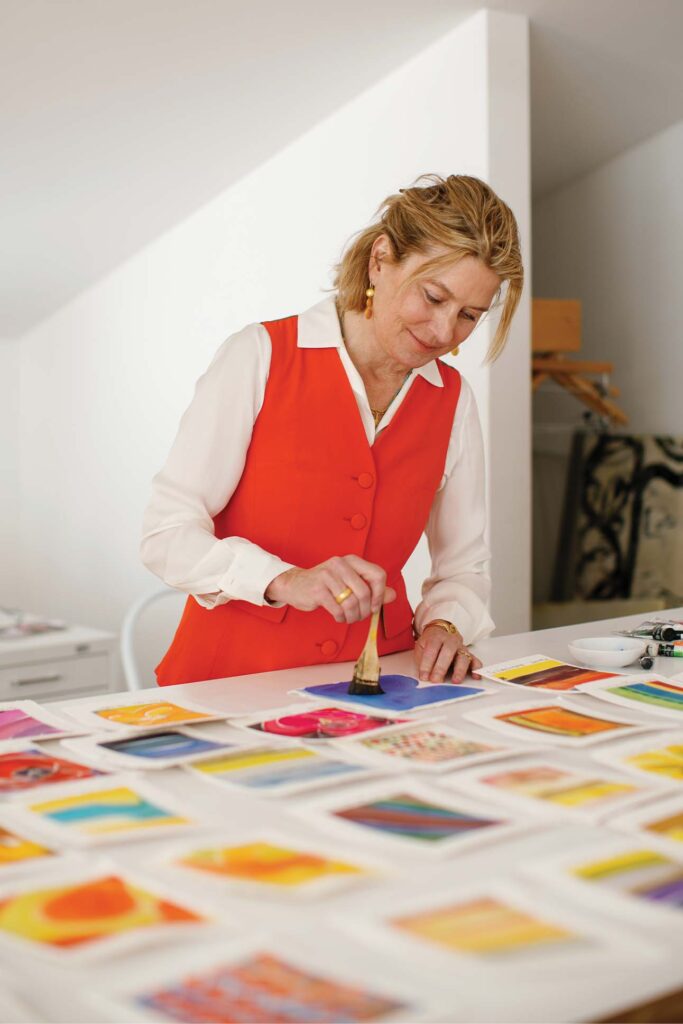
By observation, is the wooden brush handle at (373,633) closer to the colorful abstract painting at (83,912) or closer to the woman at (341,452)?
the woman at (341,452)

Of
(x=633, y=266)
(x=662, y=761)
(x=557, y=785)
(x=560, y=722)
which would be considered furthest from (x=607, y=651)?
(x=633, y=266)

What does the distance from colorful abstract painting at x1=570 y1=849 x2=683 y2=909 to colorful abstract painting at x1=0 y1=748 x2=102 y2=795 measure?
1.56 ft

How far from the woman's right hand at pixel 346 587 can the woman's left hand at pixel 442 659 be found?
0.18m

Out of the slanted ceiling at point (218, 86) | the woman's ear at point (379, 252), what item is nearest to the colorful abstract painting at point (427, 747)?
the woman's ear at point (379, 252)

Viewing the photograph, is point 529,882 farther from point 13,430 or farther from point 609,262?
point 13,430

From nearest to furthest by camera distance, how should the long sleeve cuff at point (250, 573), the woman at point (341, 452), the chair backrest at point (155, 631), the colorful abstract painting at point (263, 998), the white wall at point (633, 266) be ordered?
1. the colorful abstract painting at point (263, 998)
2. the long sleeve cuff at point (250, 573)
3. the woman at point (341, 452)
4. the white wall at point (633, 266)
5. the chair backrest at point (155, 631)

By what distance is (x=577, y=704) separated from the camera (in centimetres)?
131

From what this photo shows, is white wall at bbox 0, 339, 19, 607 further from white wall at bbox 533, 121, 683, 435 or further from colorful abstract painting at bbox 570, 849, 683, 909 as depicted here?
colorful abstract painting at bbox 570, 849, 683, 909

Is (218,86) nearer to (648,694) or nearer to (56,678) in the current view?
(56,678)

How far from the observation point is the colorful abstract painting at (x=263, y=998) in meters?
0.58

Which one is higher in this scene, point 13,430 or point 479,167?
point 479,167

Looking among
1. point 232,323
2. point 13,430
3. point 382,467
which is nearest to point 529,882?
point 382,467

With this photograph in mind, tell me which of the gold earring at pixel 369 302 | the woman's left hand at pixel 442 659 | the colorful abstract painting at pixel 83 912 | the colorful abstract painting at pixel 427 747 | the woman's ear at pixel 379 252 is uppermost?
the woman's ear at pixel 379 252

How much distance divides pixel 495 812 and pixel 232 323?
3581 millimetres
